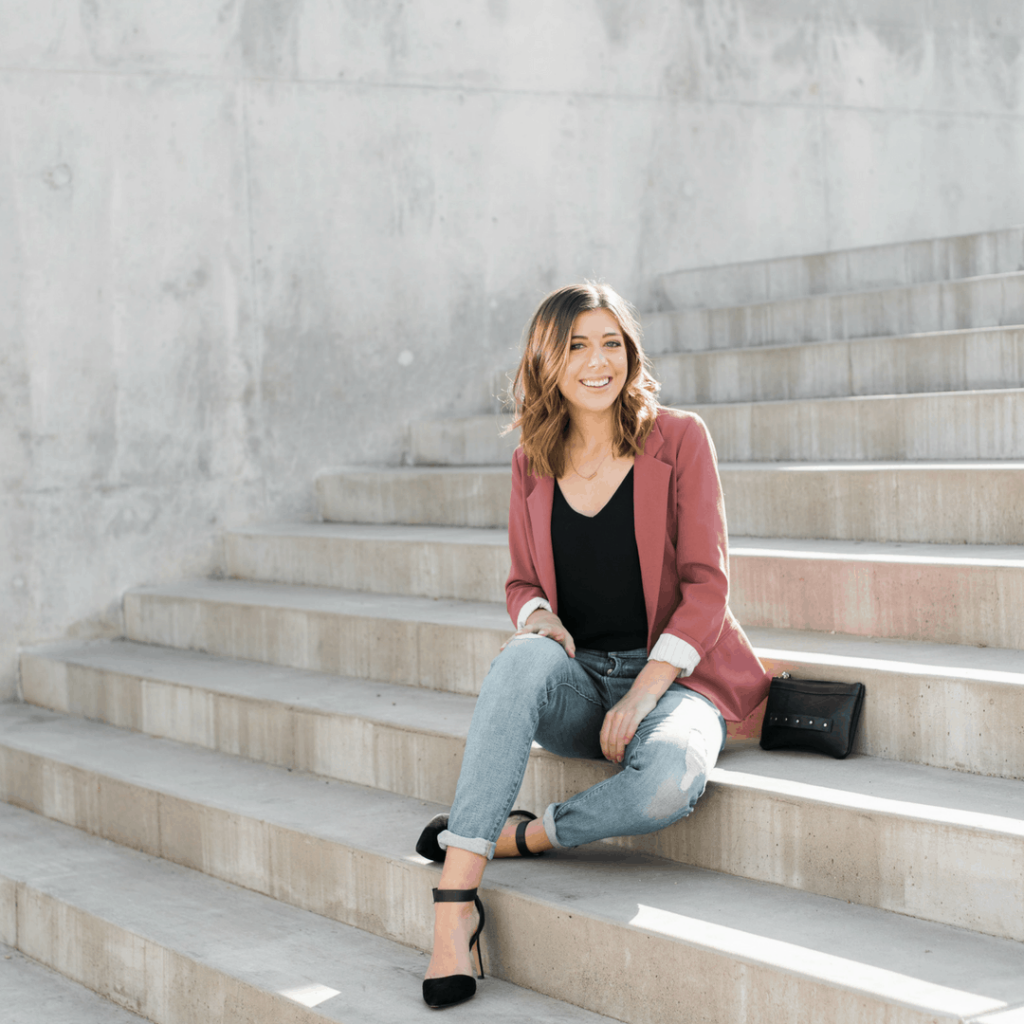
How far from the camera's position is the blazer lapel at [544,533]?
105 inches

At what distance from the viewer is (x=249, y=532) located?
203 inches

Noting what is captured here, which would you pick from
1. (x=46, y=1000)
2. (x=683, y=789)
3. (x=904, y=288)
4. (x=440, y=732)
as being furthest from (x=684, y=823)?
(x=904, y=288)

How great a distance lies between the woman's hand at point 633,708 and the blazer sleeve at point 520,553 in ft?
1.14

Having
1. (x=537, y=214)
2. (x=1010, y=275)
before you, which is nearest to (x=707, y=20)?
(x=537, y=214)

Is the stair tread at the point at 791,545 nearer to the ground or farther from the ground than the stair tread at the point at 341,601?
farther from the ground

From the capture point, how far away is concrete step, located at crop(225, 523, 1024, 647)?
2.82 m

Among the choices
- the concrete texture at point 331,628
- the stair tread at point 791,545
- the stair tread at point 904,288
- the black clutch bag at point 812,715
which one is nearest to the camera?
the black clutch bag at point 812,715

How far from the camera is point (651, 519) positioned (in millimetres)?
2582

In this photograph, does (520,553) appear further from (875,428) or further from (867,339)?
(867,339)

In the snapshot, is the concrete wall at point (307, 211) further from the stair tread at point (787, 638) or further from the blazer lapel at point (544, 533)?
the blazer lapel at point (544, 533)

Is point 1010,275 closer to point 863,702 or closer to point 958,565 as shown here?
point 958,565

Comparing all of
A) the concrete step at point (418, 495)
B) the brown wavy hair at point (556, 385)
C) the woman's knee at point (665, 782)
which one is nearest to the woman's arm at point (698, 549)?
the brown wavy hair at point (556, 385)

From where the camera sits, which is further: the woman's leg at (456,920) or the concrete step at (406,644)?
the concrete step at (406,644)

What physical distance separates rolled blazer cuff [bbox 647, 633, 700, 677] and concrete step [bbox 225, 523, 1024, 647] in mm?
717
